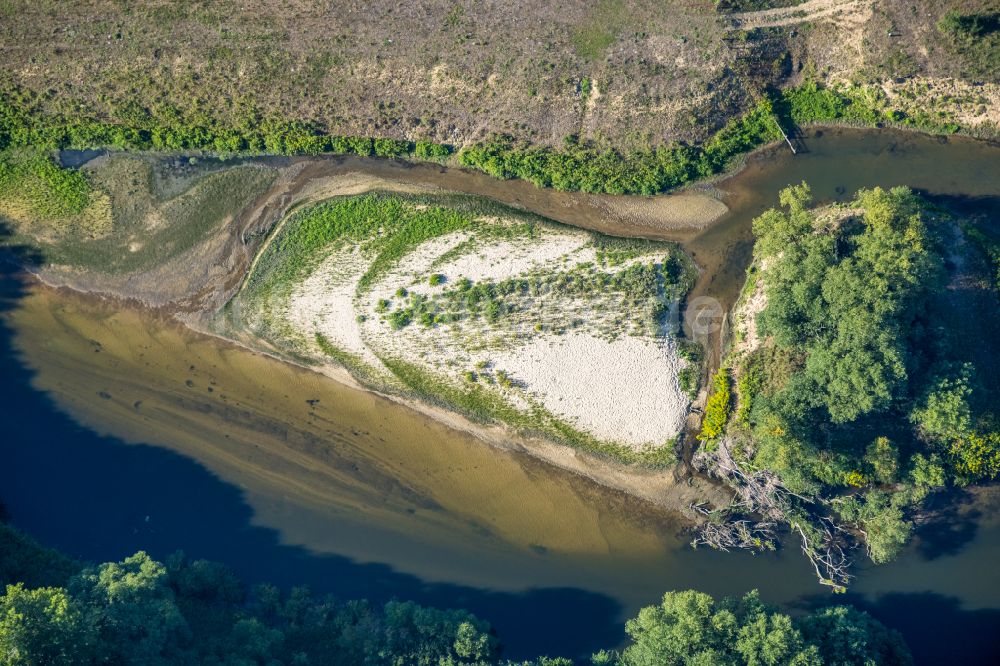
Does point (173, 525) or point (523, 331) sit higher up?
point (523, 331)

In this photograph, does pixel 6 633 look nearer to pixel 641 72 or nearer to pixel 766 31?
pixel 641 72

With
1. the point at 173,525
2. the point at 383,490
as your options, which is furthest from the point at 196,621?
the point at 383,490

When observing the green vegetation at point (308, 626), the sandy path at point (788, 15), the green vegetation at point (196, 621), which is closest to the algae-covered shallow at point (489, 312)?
the green vegetation at point (308, 626)

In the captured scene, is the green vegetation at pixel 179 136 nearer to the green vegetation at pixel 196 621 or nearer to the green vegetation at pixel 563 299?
the green vegetation at pixel 563 299

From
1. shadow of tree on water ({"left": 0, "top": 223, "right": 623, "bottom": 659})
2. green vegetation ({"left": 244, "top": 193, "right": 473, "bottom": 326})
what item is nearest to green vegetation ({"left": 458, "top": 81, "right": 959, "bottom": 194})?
green vegetation ({"left": 244, "top": 193, "right": 473, "bottom": 326})

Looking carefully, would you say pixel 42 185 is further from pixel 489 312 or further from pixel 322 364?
pixel 489 312
